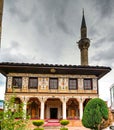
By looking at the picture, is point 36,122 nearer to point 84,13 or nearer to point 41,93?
point 41,93

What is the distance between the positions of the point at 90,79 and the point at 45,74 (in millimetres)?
4886

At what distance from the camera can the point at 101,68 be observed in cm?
2584

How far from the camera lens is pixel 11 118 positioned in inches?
220

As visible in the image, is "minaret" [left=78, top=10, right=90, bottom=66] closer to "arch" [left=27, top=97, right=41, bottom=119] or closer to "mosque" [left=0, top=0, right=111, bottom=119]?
"mosque" [left=0, top=0, right=111, bottom=119]

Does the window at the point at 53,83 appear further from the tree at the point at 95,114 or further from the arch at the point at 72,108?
the tree at the point at 95,114

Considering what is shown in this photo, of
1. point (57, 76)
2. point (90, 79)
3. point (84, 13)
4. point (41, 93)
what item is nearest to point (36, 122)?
point (41, 93)

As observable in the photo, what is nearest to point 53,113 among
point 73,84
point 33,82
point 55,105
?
point 55,105

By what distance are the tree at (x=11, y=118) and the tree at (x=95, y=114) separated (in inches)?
363

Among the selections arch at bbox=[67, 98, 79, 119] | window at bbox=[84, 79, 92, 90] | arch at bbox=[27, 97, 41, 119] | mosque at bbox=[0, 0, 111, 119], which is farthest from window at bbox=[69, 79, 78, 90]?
arch at bbox=[27, 97, 41, 119]

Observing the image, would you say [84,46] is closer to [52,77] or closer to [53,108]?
[52,77]

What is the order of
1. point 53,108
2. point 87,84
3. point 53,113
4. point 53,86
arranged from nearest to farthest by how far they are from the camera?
point 53,86, point 87,84, point 53,113, point 53,108

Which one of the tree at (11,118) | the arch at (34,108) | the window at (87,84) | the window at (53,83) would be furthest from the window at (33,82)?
the tree at (11,118)

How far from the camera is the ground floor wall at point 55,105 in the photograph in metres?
25.3

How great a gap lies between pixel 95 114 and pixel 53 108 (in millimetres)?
13211
